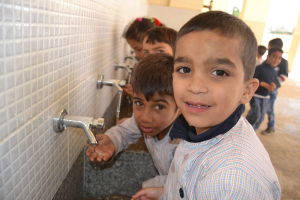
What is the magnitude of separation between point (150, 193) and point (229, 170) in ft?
1.48

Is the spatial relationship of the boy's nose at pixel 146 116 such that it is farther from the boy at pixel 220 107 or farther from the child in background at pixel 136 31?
the child in background at pixel 136 31

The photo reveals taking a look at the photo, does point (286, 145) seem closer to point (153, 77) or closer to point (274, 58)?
point (274, 58)

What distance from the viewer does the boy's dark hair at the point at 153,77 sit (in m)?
0.95

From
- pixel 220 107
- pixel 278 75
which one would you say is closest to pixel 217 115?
pixel 220 107

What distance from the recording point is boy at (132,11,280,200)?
0.51m

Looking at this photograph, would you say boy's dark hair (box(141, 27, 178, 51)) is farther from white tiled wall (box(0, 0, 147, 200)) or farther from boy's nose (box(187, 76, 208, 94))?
boy's nose (box(187, 76, 208, 94))

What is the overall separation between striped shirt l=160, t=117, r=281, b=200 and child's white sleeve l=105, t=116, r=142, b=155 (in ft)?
1.38

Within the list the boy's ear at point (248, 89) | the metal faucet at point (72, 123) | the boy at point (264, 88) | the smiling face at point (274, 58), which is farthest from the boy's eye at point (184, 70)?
the smiling face at point (274, 58)

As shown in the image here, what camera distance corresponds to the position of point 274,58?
2.51 m

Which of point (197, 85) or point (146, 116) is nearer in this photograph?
point (197, 85)

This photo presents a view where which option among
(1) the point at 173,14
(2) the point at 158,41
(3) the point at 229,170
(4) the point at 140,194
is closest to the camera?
(3) the point at 229,170

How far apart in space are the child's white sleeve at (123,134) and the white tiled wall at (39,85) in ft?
0.62

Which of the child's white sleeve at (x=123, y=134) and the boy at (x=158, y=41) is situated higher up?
the boy at (x=158, y=41)

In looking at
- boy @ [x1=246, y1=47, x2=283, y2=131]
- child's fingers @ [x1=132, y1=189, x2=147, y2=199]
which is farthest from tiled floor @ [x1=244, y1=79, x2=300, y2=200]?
child's fingers @ [x1=132, y1=189, x2=147, y2=199]
